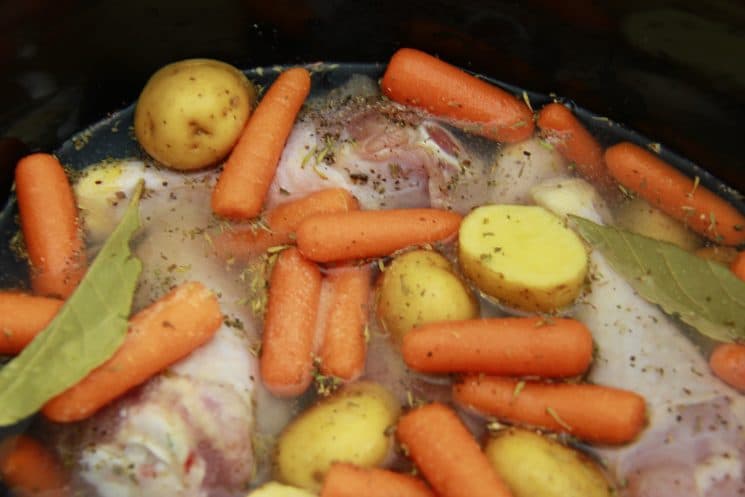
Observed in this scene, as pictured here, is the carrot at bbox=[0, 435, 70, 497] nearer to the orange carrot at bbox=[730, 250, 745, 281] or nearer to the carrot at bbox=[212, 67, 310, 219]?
the carrot at bbox=[212, 67, 310, 219]

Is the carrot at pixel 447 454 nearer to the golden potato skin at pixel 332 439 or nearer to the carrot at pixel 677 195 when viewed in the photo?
the golden potato skin at pixel 332 439

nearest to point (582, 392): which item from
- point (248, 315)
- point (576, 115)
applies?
point (248, 315)

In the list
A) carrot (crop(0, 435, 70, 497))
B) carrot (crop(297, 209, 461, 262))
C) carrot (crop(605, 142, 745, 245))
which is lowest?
carrot (crop(0, 435, 70, 497))

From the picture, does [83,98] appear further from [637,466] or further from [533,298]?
[637,466]

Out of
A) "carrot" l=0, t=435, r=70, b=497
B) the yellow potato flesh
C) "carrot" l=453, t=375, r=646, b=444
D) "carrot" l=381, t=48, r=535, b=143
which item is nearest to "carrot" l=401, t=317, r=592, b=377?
"carrot" l=453, t=375, r=646, b=444

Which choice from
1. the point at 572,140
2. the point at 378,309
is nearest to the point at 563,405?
the point at 378,309

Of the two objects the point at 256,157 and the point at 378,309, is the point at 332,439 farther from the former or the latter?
the point at 256,157
